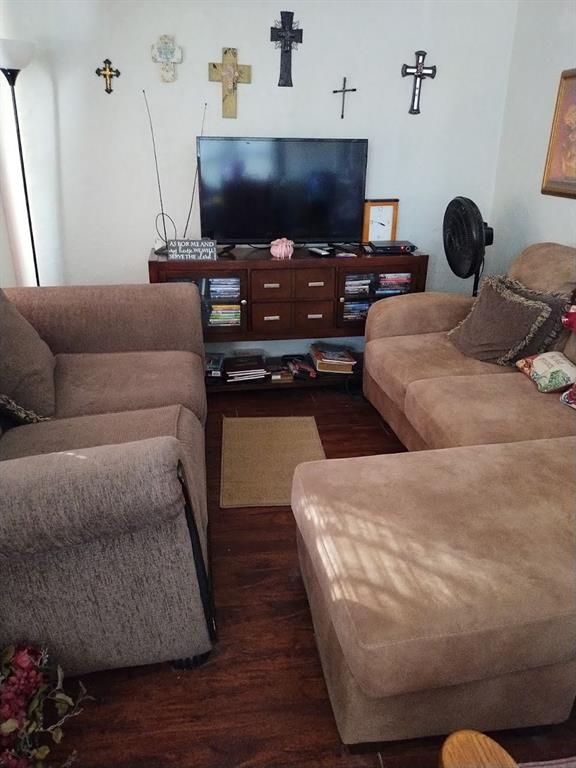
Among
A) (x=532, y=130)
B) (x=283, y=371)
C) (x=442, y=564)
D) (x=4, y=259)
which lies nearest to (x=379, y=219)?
(x=532, y=130)

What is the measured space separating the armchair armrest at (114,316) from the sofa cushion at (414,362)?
0.83 m

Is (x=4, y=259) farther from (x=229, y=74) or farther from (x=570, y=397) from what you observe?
(x=570, y=397)

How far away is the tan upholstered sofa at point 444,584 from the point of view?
1.04m

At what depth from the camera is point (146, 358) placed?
2.19 meters

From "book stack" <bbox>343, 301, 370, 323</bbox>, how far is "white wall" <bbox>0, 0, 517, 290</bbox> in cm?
67

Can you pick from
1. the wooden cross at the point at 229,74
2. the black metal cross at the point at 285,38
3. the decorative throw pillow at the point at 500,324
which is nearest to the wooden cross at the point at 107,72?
the wooden cross at the point at 229,74

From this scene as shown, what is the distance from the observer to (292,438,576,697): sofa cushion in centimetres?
104

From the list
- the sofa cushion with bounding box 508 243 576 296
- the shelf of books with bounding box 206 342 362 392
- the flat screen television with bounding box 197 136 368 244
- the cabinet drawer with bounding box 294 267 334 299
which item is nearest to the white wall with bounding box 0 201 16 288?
the flat screen television with bounding box 197 136 368 244

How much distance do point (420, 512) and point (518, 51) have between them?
111 inches

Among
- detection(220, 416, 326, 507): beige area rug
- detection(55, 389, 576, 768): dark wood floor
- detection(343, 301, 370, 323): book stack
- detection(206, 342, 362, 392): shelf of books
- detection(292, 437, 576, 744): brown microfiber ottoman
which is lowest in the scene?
detection(55, 389, 576, 768): dark wood floor

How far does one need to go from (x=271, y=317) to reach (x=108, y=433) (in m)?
1.42

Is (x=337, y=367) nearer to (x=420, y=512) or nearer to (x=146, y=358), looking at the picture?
(x=146, y=358)

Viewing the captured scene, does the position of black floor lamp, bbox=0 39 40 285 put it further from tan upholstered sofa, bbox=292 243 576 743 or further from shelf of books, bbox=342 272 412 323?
tan upholstered sofa, bbox=292 243 576 743

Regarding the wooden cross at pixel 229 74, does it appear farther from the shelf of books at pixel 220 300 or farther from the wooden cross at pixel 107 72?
the shelf of books at pixel 220 300
